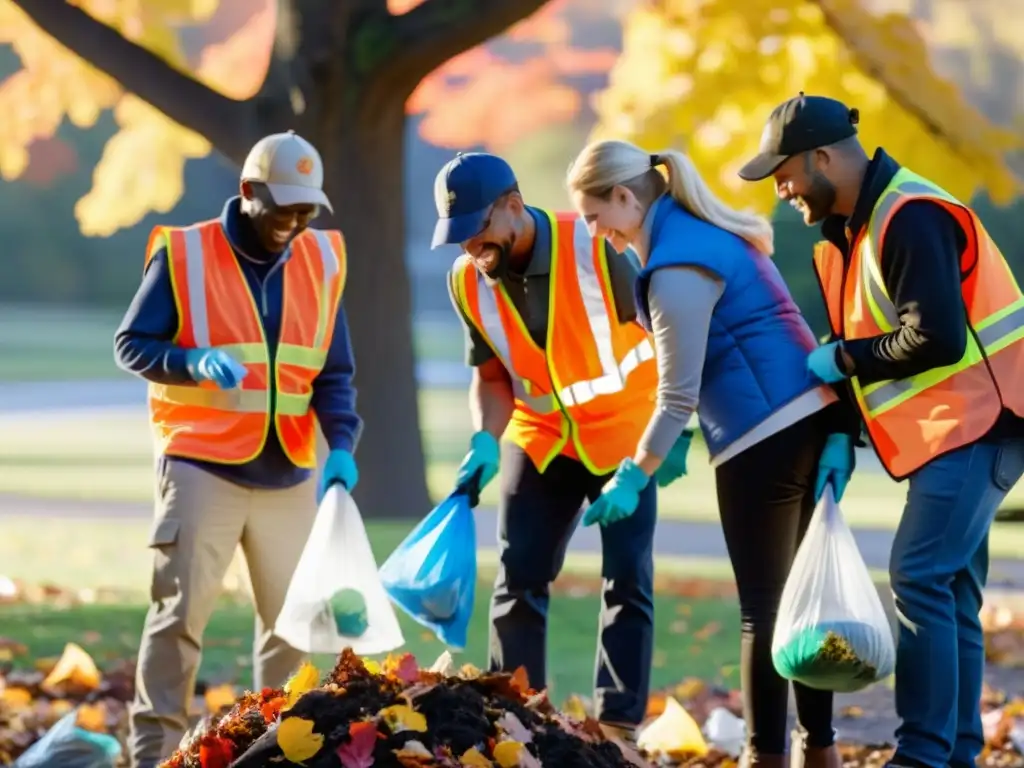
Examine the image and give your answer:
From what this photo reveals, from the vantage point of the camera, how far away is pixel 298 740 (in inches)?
114

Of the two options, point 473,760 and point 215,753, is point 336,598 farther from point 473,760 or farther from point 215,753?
point 473,760

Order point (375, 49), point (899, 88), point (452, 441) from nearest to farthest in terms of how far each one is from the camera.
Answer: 1. point (375, 49)
2. point (899, 88)
3. point (452, 441)

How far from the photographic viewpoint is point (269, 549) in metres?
5.07

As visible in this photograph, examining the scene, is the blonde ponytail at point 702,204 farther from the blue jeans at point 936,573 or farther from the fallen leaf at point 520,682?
the fallen leaf at point 520,682

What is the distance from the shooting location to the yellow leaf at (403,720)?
2.92 metres

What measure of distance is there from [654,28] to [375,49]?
273 cm

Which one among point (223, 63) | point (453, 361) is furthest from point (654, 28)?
point (453, 361)

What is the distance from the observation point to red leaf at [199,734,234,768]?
302cm

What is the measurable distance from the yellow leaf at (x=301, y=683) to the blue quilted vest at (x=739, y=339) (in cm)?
151

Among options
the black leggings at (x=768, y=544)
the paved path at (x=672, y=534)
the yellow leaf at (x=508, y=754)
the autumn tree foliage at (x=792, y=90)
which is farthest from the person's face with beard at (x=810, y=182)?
the paved path at (x=672, y=534)

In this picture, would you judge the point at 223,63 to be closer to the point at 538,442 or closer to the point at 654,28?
the point at 654,28

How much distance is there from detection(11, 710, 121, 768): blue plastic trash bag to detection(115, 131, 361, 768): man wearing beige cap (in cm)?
8

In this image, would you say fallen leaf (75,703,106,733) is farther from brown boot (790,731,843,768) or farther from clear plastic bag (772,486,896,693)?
clear plastic bag (772,486,896,693)

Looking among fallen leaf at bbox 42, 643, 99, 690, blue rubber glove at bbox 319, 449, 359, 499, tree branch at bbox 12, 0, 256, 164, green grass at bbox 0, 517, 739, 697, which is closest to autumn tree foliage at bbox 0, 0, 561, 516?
tree branch at bbox 12, 0, 256, 164
